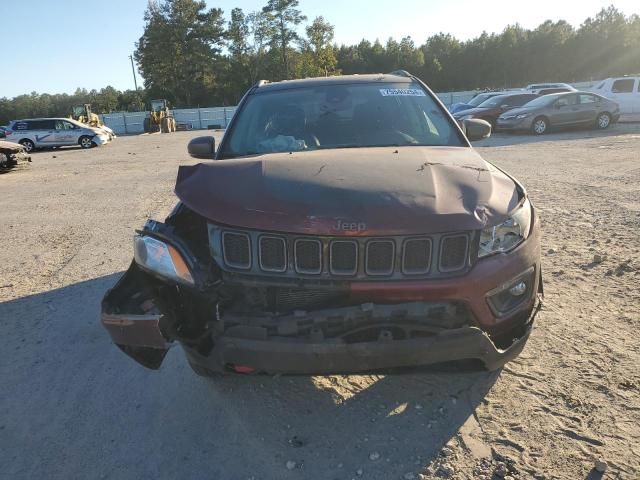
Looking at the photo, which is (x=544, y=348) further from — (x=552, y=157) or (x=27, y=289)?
(x=552, y=157)

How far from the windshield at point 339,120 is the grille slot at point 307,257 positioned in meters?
1.32

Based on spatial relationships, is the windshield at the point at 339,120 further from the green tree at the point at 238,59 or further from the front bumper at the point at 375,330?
the green tree at the point at 238,59

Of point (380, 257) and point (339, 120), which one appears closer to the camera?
point (380, 257)

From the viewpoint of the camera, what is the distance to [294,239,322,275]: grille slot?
2.34 metres

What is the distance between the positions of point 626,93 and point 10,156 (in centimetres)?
2270

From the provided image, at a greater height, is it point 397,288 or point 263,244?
point 263,244

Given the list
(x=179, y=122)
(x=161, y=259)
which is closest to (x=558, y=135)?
(x=161, y=259)

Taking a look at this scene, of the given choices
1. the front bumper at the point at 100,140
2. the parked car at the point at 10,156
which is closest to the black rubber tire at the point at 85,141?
the front bumper at the point at 100,140

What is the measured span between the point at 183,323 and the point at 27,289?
124 inches

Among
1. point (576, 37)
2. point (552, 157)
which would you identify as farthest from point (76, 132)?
point (576, 37)

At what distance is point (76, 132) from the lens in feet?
85.8

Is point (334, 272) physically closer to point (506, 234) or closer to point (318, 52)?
point (506, 234)

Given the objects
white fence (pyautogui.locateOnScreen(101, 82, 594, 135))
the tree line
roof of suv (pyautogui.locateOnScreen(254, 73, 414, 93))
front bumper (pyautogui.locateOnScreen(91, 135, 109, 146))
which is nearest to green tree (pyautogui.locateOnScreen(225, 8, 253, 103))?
the tree line

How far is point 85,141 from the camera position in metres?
A: 26.3
